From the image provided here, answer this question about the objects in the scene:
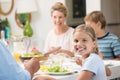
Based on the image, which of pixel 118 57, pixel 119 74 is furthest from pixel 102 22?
pixel 119 74

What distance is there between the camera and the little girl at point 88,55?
1.63 m

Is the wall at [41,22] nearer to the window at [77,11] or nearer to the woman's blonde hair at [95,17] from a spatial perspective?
the window at [77,11]

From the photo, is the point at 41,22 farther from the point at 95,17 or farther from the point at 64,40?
the point at 95,17

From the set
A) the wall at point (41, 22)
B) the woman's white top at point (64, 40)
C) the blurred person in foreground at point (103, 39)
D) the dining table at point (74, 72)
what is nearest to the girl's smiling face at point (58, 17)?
the woman's white top at point (64, 40)

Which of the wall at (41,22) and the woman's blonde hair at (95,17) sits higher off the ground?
the woman's blonde hair at (95,17)

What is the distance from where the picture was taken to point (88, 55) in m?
1.72

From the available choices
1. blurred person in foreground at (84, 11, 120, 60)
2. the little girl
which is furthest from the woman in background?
the little girl

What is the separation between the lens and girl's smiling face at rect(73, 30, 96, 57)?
1687 millimetres

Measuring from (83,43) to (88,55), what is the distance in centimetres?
8

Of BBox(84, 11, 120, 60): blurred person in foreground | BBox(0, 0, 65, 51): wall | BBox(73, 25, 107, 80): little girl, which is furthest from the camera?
BBox(0, 0, 65, 51): wall

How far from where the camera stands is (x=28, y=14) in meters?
4.46

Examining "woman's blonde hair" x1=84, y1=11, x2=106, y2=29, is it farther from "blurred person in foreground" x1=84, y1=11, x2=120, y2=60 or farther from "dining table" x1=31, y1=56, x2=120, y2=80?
"dining table" x1=31, y1=56, x2=120, y2=80

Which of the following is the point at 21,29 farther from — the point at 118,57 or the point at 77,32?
the point at 77,32

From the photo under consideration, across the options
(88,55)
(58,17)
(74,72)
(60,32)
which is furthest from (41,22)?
(88,55)
